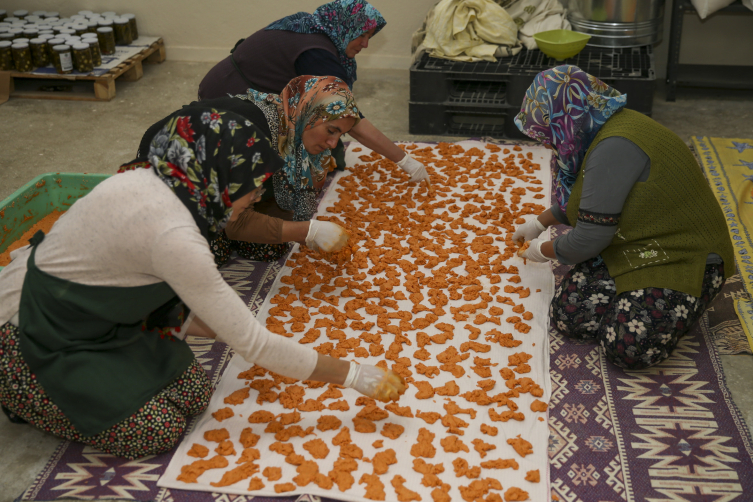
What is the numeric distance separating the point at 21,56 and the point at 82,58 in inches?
14.9

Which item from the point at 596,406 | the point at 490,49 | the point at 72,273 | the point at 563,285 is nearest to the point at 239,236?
the point at 72,273

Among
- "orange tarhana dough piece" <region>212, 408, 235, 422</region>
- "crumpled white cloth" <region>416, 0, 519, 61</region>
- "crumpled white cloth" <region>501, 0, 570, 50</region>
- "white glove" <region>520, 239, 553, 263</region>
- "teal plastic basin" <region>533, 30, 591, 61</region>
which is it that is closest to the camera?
"orange tarhana dough piece" <region>212, 408, 235, 422</region>

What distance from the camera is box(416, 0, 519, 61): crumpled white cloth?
358 centimetres

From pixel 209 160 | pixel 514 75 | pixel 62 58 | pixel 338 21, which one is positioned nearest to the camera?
pixel 209 160

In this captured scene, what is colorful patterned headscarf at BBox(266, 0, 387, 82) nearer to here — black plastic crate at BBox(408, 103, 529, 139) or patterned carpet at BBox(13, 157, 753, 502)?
black plastic crate at BBox(408, 103, 529, 139)

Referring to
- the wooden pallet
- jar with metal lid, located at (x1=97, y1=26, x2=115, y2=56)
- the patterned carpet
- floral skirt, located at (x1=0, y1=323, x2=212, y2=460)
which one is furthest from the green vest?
jar with metal lid, located at (x1=97, y1=26, x2=115, y2=56)

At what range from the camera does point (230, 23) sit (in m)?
4.70

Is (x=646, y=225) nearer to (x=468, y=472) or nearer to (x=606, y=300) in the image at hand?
(x=606, y=300)

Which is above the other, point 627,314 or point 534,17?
point 534,17

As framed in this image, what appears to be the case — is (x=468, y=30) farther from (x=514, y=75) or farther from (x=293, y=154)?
(x=293, y=154)

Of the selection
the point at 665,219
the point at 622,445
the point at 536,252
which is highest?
the point at 665,219

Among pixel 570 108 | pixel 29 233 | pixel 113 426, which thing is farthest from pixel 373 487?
pixel 29 233

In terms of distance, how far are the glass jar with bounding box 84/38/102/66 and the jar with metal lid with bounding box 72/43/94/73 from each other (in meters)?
0.05

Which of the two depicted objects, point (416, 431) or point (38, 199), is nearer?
point (416, 431)
